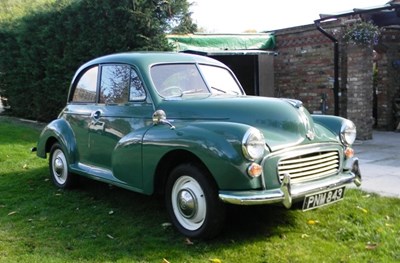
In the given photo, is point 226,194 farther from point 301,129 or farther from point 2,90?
point 2,90

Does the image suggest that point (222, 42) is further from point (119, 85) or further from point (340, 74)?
point (119, 85)

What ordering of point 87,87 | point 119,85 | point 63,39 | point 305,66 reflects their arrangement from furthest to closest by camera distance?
1. point 63,39
2. point 305,66
3. point 87,87
4. point 119,85

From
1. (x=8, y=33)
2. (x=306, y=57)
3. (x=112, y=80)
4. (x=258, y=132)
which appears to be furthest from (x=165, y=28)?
(x=258, y=132)

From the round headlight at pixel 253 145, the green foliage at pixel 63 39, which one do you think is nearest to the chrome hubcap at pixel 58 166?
the round headlight at pixel 253 145

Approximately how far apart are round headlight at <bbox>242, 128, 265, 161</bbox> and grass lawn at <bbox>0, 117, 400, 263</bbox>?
824 mm

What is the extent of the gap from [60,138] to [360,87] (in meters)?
6.76

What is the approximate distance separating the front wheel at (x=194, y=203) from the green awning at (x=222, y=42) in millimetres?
6362

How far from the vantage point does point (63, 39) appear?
11.6 metres

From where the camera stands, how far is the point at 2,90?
14.9m

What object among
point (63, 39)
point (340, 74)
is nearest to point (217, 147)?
point (340, 74)

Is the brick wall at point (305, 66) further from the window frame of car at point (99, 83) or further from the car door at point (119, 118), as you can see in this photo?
the car door at point (119, 118)

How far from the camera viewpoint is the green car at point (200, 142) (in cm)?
381

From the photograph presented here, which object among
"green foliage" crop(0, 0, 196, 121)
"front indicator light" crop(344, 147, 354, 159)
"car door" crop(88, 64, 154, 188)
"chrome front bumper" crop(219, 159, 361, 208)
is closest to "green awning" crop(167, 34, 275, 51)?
"green foliage" crop(0, 0, 196, 121)

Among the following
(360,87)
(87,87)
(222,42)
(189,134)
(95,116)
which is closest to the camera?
(189,134)
